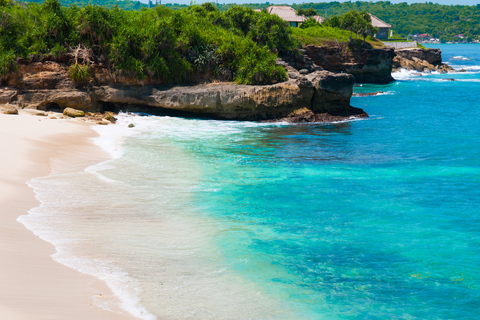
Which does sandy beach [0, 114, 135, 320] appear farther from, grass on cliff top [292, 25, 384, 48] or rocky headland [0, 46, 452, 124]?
grass on cliff top [292, 25, 384, 48]

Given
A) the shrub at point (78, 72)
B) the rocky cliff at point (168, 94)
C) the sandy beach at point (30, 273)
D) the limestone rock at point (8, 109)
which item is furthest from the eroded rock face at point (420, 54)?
the sandy beach at point (30, 273)

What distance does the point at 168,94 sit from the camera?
24.9 metres

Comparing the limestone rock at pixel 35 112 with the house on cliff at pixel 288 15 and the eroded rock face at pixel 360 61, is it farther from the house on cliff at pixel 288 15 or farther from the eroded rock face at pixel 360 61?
the house on cliff at pixel 288 15

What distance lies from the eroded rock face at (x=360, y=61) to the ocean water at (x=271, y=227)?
113ft

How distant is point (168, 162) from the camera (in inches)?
624

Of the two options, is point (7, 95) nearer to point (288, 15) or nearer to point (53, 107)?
point (53, 107)

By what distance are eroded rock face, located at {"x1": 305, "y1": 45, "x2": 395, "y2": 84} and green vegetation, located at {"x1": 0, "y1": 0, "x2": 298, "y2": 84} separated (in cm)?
2617

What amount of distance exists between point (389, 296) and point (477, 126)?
21385mm

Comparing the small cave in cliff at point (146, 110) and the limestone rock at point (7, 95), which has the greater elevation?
the limestone rock at point (7, 95)

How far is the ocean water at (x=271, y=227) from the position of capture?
7.44 m

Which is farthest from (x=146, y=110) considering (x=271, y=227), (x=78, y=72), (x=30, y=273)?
(x=30, y=273)

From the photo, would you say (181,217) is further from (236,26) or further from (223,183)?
(236,26)

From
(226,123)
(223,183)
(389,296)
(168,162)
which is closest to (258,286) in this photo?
(389,296)

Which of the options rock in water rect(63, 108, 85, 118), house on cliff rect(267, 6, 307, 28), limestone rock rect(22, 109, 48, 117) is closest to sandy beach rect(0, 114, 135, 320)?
limestone rock rect(22, 109, 48, 117)
